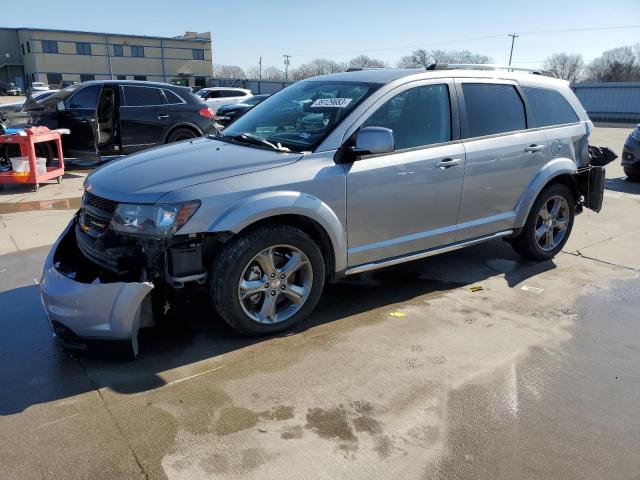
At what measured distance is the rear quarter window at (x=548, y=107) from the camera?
5020mm

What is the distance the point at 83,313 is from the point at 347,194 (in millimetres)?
1893

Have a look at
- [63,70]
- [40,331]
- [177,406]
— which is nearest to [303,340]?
[177,406]

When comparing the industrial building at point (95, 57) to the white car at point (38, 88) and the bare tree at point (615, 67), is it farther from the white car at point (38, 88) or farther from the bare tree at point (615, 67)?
the bare tree at point (615, 67)

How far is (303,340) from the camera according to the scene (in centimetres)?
369

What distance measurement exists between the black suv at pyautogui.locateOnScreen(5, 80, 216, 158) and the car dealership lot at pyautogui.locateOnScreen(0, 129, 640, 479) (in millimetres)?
6045

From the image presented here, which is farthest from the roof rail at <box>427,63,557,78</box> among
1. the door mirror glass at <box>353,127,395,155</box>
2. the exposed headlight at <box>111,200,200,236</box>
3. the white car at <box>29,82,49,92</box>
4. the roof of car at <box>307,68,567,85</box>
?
the white car at <box>29,82,49,92</box>

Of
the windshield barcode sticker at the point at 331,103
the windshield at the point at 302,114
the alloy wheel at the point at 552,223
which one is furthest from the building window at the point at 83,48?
the alloy wheel at the point at 552,223

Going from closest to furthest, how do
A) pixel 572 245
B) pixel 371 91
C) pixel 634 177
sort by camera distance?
pixel 371 91 < pixel 572 245 < pixel 634 177

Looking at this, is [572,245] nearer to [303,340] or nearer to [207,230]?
[303,340]

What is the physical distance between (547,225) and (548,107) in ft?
3.89

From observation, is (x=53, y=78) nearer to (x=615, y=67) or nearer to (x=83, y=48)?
(x=83, y=48)

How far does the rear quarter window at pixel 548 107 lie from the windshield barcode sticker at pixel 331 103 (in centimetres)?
206

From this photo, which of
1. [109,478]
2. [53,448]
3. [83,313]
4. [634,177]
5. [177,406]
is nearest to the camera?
[109,478]

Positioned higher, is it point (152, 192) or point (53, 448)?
point (152, 192)
